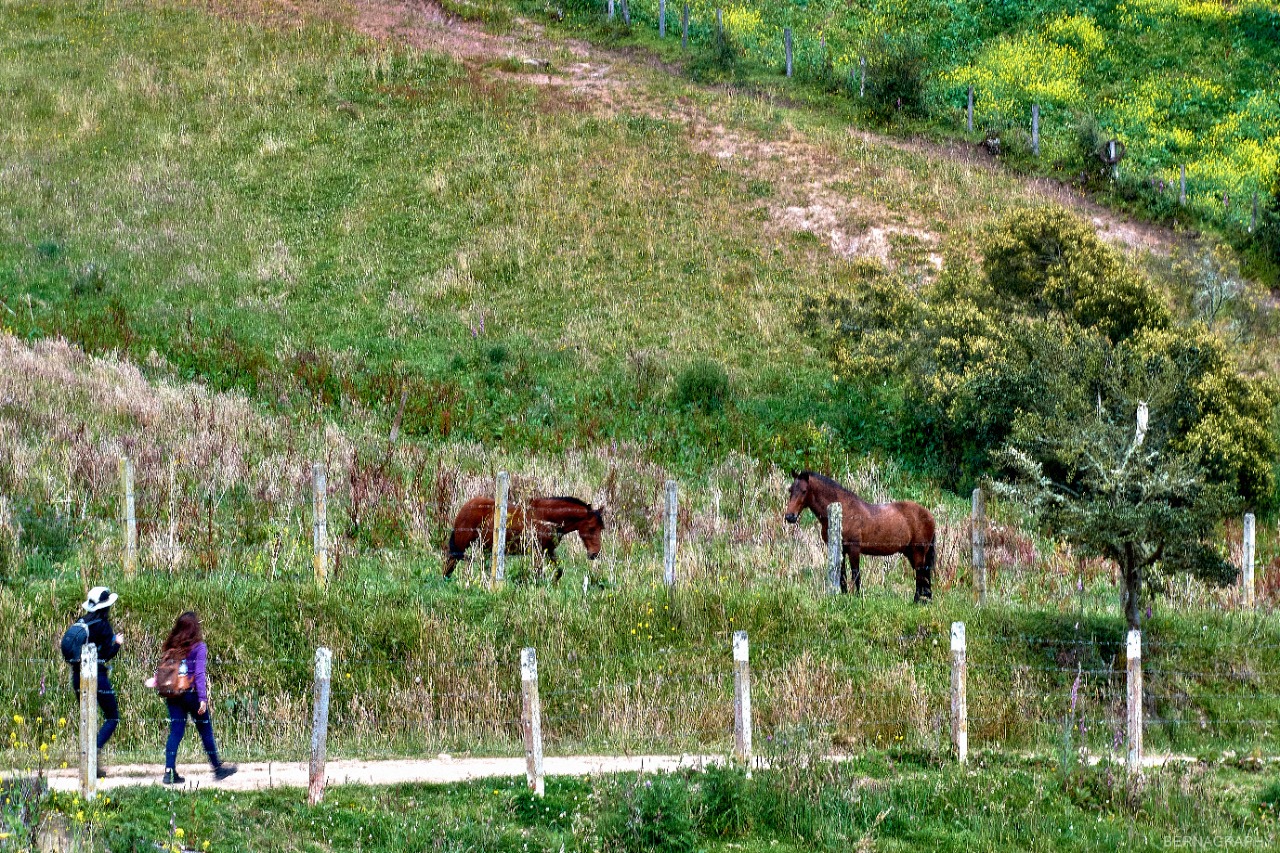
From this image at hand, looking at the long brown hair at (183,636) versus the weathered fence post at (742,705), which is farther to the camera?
the weathered fence post at (742,705)

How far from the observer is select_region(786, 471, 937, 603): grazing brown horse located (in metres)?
19.7

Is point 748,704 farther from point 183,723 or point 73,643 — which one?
point 73,643

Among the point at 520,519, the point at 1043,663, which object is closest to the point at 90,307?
the point at 520,519

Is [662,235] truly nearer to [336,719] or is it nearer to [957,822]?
[336,719]

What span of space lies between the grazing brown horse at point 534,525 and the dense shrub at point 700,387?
1205 cm

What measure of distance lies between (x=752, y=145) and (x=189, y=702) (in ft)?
116

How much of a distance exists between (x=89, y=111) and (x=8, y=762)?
37.6 m

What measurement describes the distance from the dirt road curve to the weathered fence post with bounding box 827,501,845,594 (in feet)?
17.4

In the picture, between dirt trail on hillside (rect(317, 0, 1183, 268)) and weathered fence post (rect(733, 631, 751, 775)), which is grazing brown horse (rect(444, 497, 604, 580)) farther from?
dirt trail on hillside (rect(317, 0, 1183, 268))

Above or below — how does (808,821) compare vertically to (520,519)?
below

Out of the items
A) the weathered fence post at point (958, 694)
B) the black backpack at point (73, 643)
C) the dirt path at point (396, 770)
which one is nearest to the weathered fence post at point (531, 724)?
the dirt path at point (396, 770)

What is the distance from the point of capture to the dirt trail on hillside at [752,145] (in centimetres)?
4019

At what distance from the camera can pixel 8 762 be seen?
1325cm

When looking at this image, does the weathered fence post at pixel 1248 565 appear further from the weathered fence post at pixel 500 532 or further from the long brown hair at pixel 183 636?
the long brown hair at pixel 183 636
